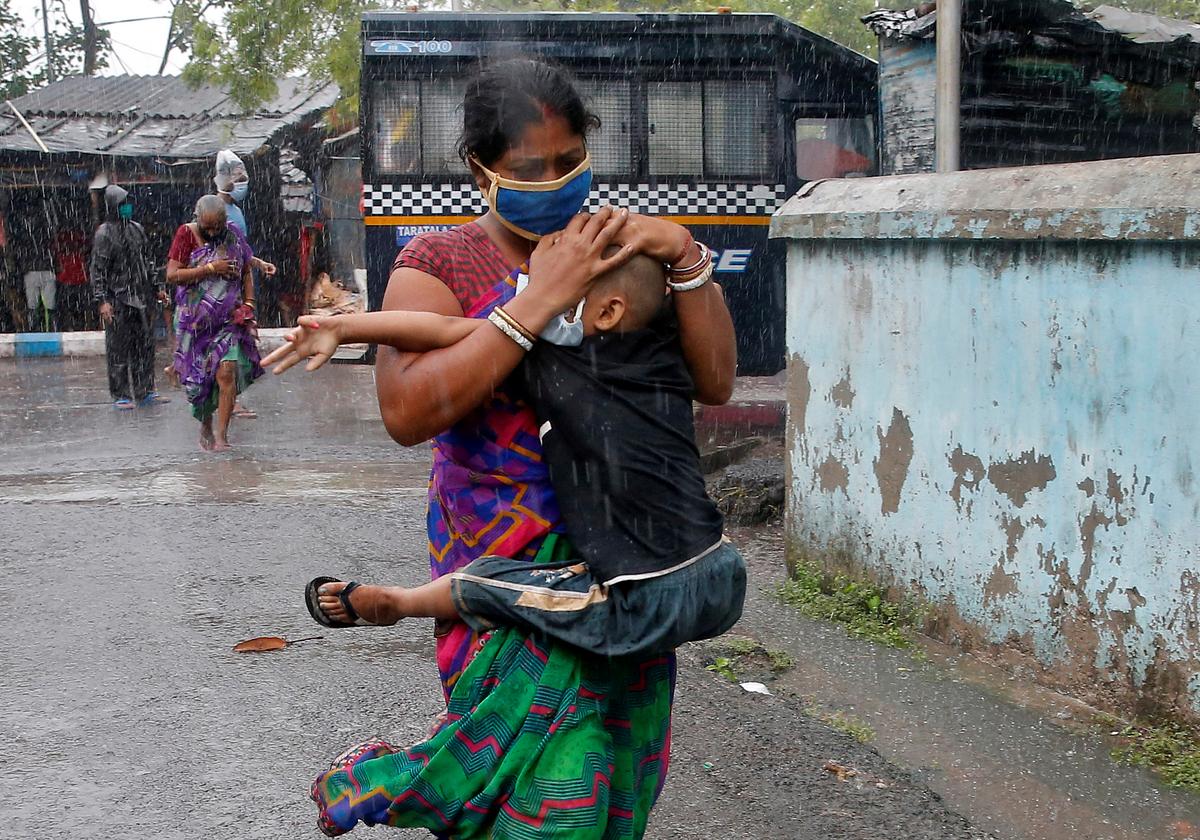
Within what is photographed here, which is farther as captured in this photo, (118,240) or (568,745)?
(118,240)

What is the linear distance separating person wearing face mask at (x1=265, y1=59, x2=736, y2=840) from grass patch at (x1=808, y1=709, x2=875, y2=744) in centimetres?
182

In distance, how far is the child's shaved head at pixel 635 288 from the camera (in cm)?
209

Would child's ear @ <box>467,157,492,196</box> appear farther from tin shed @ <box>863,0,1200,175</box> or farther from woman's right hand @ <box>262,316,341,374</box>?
tin shed @ <box>863,0,1200,175</box>

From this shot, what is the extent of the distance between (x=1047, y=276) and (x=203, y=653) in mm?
3344

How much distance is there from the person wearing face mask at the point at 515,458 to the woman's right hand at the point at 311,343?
0.16 metres

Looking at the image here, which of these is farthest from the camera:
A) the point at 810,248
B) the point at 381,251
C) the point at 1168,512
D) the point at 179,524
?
the point at 381,251

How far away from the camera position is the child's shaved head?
6.87 feet

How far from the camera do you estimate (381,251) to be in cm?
1131

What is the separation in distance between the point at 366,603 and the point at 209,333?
7000 mm

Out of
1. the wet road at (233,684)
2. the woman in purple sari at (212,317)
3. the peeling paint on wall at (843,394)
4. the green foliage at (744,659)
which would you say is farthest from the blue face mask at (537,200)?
the woman in purple sari at (212,317)

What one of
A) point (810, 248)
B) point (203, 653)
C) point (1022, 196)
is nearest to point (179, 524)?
point (203, 653)

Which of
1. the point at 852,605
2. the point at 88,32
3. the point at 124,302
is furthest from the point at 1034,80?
the point at 88,32

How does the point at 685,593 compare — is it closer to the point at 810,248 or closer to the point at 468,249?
the point at 468,249

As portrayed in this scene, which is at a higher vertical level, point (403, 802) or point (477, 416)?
point (477, 416)
